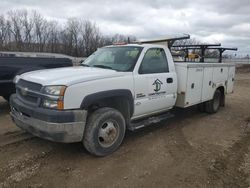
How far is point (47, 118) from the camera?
11.8 feet

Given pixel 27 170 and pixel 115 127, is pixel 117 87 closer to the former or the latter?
pixel 115 127

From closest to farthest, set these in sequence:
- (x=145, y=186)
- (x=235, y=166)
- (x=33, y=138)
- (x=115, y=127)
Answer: (x=145, y=186)
(x=235, y=166)
(x=115, y=127)
(x=33, y=138)

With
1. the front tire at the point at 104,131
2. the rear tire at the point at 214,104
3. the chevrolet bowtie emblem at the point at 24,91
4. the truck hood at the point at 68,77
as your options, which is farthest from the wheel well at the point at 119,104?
the rear tire at the point at 214,104

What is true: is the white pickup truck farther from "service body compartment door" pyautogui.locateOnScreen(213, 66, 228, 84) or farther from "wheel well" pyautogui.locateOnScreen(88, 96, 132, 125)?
"service body compartment door" pyautogui.locateOnScreen(213, 66, 228, 84)

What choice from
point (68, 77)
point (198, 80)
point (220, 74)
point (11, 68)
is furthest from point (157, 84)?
point (11, 68)

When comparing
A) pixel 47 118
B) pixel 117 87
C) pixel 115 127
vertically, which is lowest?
pixel 115 127

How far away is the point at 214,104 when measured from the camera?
7426 mm

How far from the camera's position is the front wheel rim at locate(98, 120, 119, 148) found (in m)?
4.17

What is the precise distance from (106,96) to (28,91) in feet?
4.05

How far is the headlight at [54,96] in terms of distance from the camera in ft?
11.7

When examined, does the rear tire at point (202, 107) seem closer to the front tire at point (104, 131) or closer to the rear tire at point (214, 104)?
the rear tire at point (214, 104)

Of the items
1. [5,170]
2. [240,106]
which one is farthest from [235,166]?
[240,106]

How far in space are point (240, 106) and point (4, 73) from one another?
763cm

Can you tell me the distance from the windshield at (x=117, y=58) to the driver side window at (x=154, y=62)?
20cm
